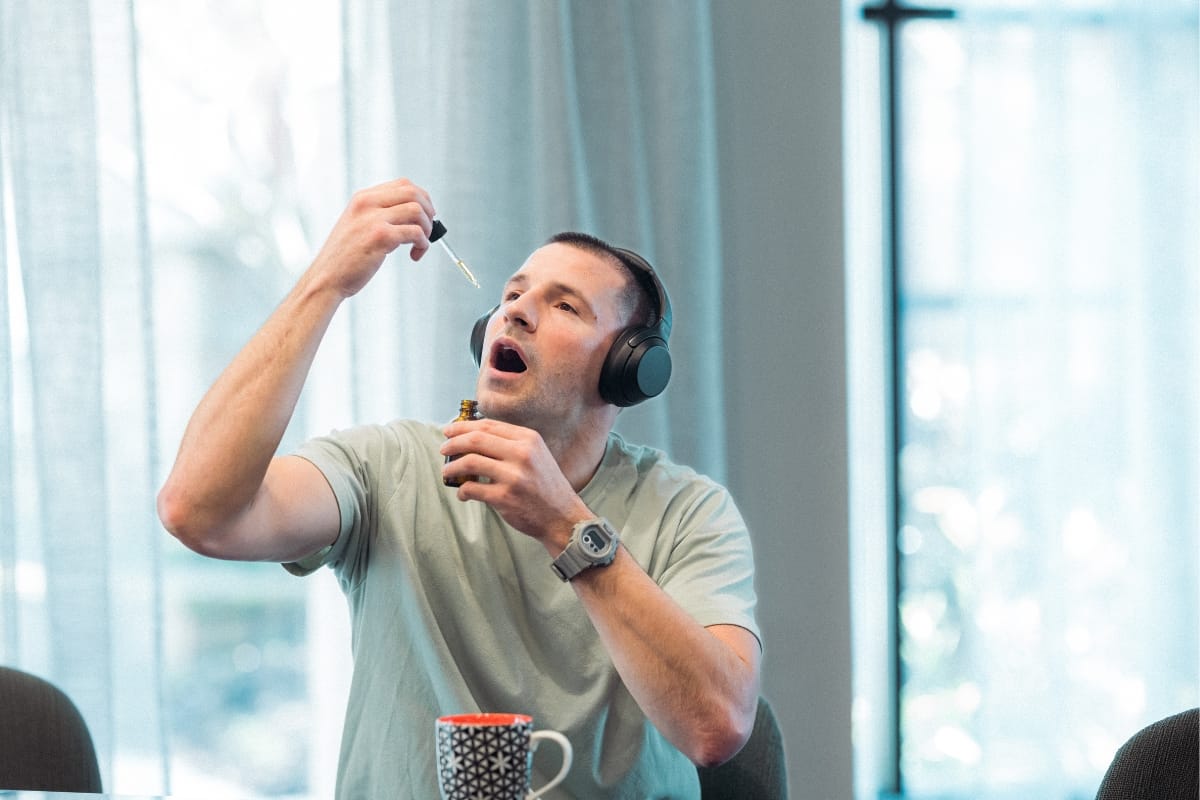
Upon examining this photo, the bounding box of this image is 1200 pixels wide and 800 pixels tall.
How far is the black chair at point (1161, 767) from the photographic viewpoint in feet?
4.28

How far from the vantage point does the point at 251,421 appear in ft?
4.14

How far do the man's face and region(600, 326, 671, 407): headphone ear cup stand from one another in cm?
3

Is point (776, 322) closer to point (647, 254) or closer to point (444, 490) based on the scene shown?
point (647, 254)

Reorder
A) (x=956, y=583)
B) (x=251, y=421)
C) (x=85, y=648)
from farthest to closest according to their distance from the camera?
1. (x=956, y=583)
2. (x=85, y=648)
3. (x=251, y=421)

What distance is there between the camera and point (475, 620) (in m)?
1.44

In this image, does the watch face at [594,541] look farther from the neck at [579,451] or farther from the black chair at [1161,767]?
the black chair at [1161,767]

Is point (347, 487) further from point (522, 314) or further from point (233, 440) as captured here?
point (522, 314)

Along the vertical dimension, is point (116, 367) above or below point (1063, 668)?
above

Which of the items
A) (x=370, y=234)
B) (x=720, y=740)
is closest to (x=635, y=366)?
(x=370, y=234)

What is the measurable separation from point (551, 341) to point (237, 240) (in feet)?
4.21

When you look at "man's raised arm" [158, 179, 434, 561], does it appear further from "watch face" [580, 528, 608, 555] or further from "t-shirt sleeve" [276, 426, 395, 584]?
"watch face" [580, 528, 608, 555]

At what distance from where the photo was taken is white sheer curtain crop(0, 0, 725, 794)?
2.42 meters

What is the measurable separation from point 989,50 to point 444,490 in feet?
6.73

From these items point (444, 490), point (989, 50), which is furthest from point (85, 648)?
point (989, 50)
